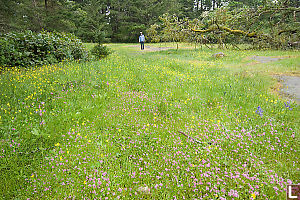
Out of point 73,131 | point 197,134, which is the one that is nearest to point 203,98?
point 197,134

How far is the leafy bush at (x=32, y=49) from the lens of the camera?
8188 millimetres

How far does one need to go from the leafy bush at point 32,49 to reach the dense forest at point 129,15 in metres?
2.02

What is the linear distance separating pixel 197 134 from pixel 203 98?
1.78 m

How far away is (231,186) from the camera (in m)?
2.28

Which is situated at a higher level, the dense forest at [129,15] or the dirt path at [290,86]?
the dense forest at [129,15]

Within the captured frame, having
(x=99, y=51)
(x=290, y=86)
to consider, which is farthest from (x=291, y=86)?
(x=99, y=51)

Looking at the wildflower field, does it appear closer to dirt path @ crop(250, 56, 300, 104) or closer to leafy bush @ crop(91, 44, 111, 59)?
dirt path @ crop(250, 56, 300, 104)

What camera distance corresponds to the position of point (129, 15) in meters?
44.4

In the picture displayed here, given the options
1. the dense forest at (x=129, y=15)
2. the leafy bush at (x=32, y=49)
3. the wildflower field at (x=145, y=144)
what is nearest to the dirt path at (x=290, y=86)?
the wildflower field at (x=145, y=144)

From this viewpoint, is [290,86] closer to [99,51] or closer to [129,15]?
[99,51]

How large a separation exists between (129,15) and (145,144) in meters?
47.1

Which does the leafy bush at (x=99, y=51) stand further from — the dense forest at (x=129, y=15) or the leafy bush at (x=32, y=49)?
the leafy bush at (x=32, y=49)


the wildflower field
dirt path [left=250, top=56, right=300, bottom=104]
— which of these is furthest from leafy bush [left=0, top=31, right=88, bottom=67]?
dirt path [left=250, top=56, right=300, bottom=104]

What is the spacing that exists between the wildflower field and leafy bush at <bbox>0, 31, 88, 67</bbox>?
4.09 m
